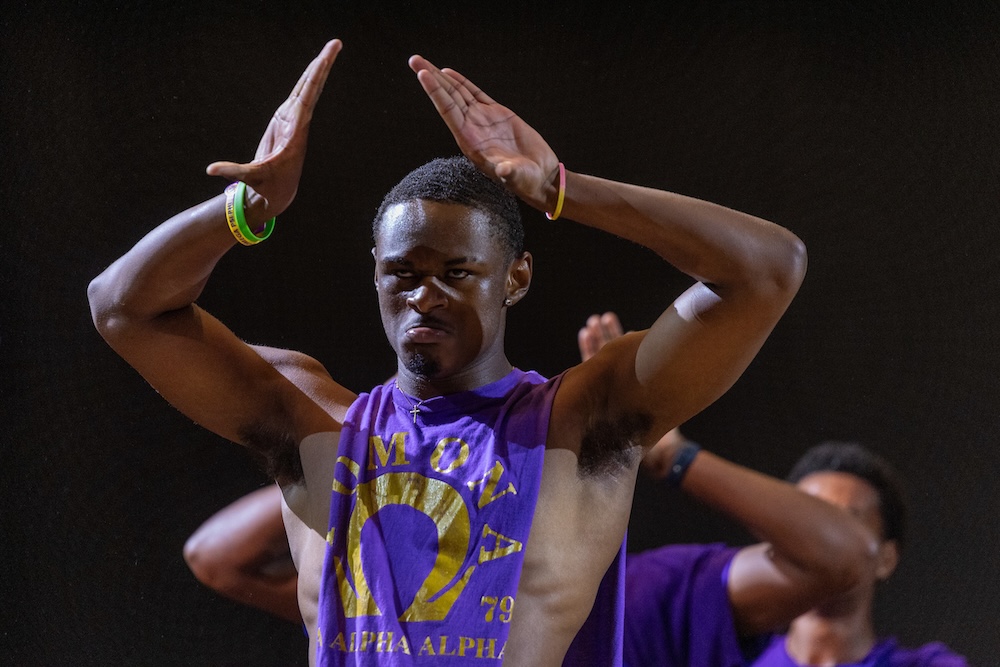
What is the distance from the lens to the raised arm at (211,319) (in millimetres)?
1087

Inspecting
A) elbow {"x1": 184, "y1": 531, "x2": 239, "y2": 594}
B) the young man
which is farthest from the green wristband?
elbow {"x1": 184, "y1": 531, "x2": 239, "y2": 594}

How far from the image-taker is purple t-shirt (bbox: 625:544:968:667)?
62.8 inches

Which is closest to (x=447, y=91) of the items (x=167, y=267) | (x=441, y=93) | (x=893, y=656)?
(x=441, y=93)

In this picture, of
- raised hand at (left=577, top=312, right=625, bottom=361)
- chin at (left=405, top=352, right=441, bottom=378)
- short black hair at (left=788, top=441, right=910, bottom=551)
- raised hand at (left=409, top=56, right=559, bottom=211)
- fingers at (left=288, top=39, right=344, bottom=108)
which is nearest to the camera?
raised hand at (left=409, top=56, right=559, bottom=211)

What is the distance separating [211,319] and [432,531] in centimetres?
36

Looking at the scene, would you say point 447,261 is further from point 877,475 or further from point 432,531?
point 877,475

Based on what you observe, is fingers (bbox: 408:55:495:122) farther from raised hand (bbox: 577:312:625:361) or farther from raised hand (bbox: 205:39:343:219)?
raised hand (bbox: 577:312:625:361)

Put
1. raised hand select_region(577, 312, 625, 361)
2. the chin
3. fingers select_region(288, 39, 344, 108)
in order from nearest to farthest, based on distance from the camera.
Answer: fingers select_region(288, 39, 344, 108) → the chin → raised hand select_region(577, 312, 625, 361)

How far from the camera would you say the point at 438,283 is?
3.89ft

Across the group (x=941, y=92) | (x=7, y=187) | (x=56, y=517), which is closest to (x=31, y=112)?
(x=7, y=187)

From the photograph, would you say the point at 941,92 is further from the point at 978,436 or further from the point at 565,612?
the point at 565,612

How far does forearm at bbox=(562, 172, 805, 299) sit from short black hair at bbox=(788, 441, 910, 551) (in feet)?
2.39

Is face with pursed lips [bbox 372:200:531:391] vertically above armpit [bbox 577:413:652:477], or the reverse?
face with pursed lips [bbox 372:200:531:391]

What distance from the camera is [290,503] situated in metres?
1.29
